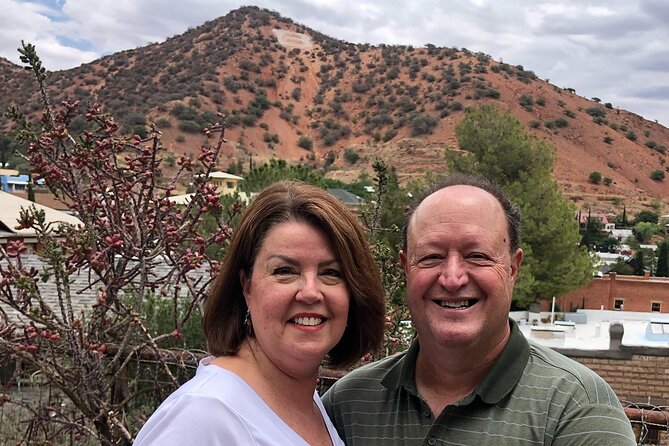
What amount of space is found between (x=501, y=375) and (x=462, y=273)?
10.0 inches

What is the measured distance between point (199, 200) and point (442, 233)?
5.00ft

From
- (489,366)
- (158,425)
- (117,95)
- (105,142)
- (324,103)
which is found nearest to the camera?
(158,425)

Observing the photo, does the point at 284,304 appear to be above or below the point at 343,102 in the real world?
below

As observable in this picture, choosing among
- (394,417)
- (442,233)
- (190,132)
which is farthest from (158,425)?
(190,132)

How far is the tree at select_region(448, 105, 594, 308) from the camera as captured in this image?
1523 centimetres

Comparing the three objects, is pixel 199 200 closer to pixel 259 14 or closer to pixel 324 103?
pixel 324 103

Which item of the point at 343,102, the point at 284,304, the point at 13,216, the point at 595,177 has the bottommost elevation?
the point at 13,216

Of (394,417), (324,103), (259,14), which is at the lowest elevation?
(394,417)

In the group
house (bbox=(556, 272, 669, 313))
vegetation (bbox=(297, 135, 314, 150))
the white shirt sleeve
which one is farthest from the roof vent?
vegetation (bbox=(297, 135, 314, 150))

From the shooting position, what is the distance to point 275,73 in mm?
59438

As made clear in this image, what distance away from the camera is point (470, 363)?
153 cm

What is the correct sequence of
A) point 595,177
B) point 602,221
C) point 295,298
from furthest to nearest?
point 595,177, point 602,221, point 295,298

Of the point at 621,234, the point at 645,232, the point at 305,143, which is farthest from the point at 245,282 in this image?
the point at 305,143

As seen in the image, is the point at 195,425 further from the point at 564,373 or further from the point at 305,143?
the point at 305,143
